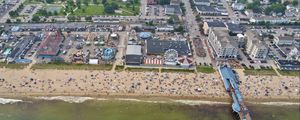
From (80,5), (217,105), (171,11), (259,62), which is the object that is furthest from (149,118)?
(80,5)

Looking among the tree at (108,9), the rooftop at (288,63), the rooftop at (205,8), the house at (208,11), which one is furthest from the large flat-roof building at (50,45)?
the rooftop at (288,63)

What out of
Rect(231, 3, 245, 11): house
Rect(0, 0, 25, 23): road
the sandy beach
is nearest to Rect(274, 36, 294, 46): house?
the sandy beach

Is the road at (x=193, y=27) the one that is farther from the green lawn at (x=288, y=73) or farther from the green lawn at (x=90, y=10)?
the green lawn at (x=90, y=10)

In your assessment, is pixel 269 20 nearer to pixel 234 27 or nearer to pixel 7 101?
pixel 234 27

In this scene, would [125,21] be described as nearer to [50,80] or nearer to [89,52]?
[89,52]

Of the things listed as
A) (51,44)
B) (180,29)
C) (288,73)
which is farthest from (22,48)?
(288,73)

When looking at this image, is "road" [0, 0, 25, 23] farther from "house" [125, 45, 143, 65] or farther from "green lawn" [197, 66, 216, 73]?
"green lawn" [197, 66, 216, 73]
